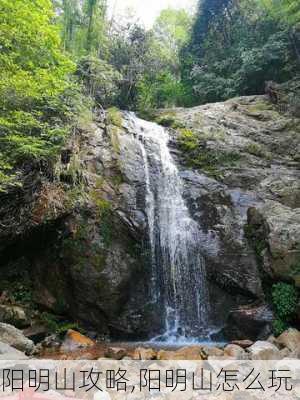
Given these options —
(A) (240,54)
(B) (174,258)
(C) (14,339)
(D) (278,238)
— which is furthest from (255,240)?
(A) (240,54)

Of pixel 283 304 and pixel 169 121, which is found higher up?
pixel 169 121

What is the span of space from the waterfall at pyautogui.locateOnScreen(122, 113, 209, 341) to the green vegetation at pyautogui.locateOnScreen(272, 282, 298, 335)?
5.53 feet

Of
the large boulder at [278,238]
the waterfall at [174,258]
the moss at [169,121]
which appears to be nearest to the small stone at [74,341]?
the waterfall at [174,258]

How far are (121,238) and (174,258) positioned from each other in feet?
4.84

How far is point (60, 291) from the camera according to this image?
30.8 feet

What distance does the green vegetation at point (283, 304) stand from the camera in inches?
325

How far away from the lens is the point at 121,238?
386 inches

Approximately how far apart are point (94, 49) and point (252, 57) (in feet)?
22.2

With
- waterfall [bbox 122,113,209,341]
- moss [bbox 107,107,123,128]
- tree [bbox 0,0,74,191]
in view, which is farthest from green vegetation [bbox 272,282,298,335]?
moss [bbox 107,107,123,128]

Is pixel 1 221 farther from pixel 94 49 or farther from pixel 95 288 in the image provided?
pixel 94 49

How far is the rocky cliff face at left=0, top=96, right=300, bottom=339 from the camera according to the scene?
29.9 ft

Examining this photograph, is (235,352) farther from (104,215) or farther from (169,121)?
(169,121)

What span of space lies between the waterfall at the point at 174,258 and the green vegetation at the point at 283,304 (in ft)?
5.53

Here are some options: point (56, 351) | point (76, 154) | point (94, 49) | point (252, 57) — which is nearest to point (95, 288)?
point (56, 351)
